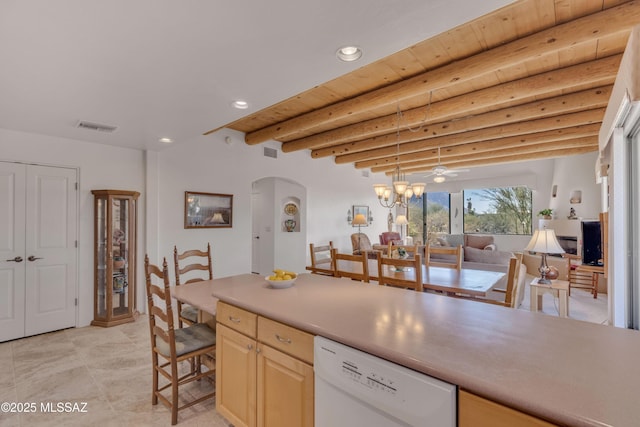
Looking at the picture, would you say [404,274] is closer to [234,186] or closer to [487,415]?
[487,415]

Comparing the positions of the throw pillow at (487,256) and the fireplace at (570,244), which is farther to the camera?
the fireplace at (570,244)

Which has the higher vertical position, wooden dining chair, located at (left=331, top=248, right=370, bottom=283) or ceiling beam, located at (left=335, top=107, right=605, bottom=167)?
ceiling beam, located at (left=335, top=107, right=605, bottom=167)

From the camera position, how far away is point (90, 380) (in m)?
2.65

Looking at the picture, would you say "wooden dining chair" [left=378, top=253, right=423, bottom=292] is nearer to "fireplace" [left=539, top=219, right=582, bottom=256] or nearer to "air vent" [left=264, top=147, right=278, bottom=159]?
"air vent" [left=264, top=147, right=278, bottom=159]

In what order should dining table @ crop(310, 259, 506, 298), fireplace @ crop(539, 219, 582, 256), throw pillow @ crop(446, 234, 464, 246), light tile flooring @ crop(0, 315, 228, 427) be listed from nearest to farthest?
light tile flooring @ crop(0, 315, 228, 427), dining table @ crop(310, 259, 506, 298), fireplace @ crop(539, 219, 582, 256), throw pillow @ crop(446, 234, 464, 246)

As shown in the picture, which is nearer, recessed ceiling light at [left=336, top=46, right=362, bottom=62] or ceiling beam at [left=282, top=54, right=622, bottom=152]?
recessed ceiling light at [left=336, top=46, right=362, bottom=62]

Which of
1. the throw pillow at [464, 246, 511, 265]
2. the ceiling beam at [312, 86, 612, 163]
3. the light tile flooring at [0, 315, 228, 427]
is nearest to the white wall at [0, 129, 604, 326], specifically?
the light tile flooring at [0, 315, 228, 427]

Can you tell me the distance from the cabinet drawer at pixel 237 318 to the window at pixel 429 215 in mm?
8687

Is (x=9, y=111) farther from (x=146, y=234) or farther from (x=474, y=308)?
(x=474, y=308)

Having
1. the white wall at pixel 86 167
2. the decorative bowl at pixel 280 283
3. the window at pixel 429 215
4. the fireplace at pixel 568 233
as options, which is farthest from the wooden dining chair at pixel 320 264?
the window at pixel 429 215

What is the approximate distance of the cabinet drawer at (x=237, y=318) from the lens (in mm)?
1736

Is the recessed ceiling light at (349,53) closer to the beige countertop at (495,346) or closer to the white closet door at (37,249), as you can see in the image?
the beige countertop at (495,346)

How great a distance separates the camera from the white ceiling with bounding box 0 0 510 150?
4.90ft

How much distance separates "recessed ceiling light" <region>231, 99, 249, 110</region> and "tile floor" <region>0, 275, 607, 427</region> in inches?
95.7
